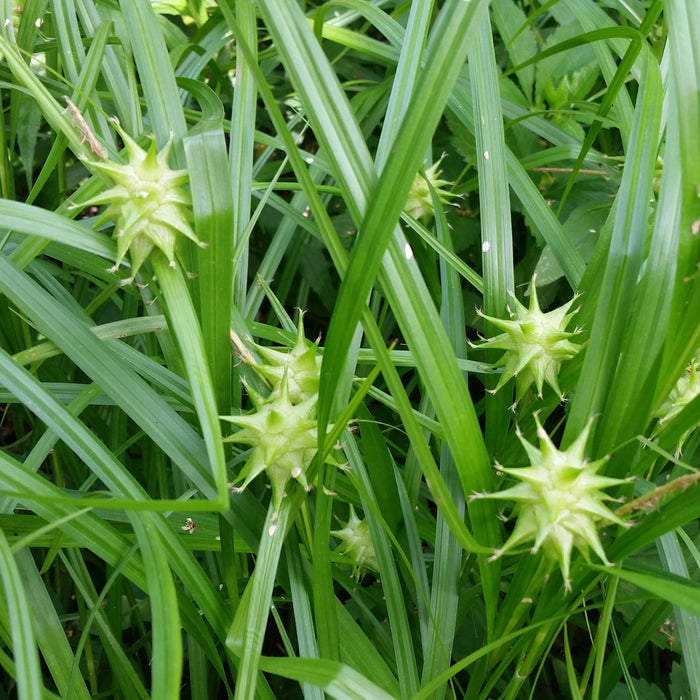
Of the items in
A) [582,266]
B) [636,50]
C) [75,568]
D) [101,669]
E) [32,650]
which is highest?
[636,50]

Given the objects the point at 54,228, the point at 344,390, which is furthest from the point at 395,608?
the point at 54,228

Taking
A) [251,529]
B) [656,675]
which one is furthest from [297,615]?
[656,675]

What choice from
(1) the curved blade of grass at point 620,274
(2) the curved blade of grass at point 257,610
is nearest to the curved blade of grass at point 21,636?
(2) the curved blade of grass at point 257,610

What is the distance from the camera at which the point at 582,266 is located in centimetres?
77

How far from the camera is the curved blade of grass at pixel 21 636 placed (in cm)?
42

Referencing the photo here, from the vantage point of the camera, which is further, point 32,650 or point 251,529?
point 251,529

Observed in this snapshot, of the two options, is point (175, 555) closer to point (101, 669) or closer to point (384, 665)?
point (384, 665)

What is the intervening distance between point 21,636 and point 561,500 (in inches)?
12.9

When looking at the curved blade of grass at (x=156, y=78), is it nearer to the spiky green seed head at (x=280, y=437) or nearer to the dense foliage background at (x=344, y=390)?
the dense foliage background at (x=344, y=390)

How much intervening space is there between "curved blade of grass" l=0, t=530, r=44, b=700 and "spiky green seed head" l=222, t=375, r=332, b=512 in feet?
0.48

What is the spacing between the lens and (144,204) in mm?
475

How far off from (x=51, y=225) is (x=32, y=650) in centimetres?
27

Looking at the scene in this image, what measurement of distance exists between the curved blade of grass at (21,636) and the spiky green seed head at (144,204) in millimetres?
194

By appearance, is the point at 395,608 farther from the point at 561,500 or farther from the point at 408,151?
the point at 408,151
